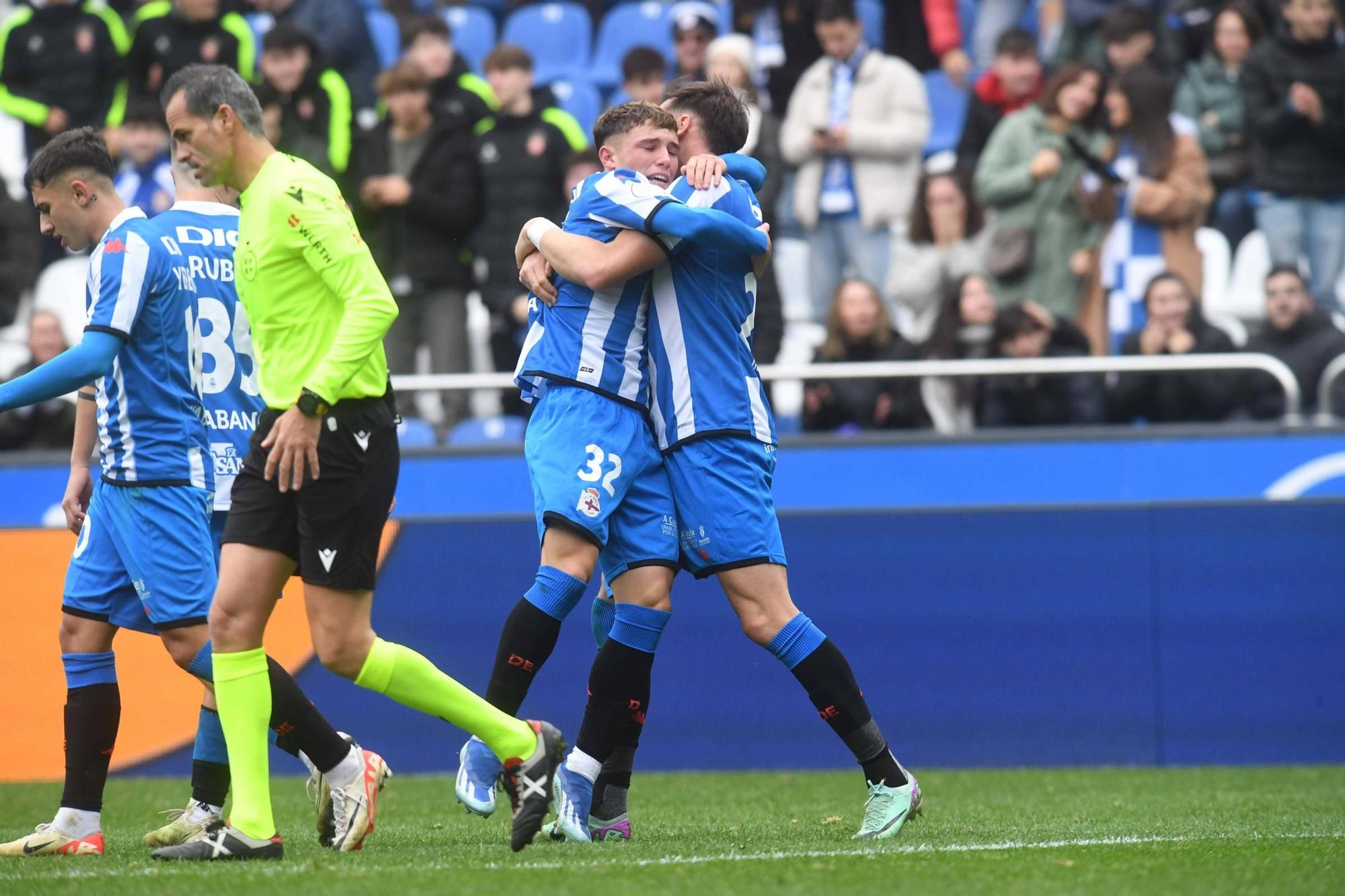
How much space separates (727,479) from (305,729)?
1.51m

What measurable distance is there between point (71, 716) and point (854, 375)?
4757 mm

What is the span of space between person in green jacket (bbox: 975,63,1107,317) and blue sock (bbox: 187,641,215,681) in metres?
5.89

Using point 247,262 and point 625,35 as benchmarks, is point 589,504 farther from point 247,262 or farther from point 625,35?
point 625,35

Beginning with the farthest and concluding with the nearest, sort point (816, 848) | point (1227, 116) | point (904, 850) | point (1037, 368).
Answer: point (1227, 116)
point (1037, 368)
point (816, 848)
point (904, 850)

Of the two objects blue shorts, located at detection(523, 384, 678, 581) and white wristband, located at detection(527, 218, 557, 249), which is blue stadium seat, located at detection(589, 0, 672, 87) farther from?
blue shorts, located at detection(523, 384, 678, 581)

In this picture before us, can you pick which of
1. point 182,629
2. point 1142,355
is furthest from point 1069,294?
point 182,629

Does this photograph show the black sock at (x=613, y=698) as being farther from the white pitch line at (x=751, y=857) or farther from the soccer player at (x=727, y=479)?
the white pitch line at (x=751, y=857)

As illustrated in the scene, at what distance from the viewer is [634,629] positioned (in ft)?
17.8

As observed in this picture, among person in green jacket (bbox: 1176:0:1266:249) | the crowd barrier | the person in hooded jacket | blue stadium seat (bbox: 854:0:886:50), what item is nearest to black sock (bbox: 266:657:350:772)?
the crowd barrier

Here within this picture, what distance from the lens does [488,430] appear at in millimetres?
9828

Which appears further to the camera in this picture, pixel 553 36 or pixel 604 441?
pixel 553 36

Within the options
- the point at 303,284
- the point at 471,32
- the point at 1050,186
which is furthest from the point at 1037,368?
the point at 471,32

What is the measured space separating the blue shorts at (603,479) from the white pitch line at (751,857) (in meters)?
1.00

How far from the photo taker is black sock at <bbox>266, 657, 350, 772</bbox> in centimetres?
525
